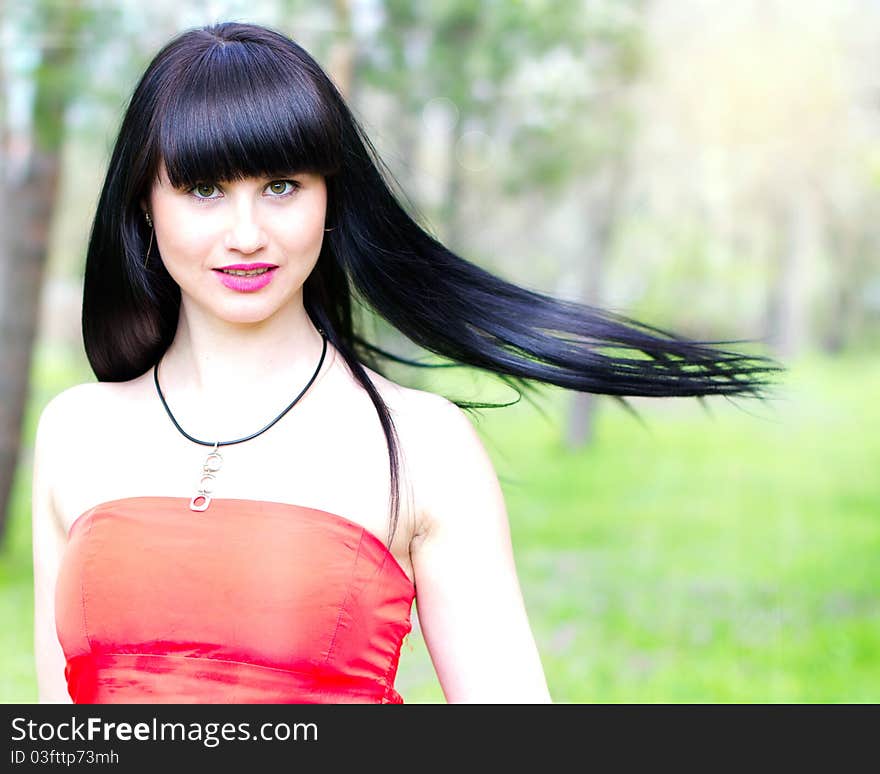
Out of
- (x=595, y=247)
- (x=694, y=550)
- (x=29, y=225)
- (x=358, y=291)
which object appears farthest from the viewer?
(x=595, y=247)

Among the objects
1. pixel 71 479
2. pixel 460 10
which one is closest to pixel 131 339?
pixel 71 479

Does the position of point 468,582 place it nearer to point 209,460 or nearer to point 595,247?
point 209,460

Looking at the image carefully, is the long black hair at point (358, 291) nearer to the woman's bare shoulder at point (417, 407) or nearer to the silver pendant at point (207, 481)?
the woman's bare shoulder at point (417, 407)

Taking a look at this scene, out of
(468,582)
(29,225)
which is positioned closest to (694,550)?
(29,225)

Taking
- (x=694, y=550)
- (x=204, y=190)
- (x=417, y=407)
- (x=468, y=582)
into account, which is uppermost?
(x=204, y=190)

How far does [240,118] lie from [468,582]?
2.41 ft

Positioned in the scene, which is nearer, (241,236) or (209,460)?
(241,236)

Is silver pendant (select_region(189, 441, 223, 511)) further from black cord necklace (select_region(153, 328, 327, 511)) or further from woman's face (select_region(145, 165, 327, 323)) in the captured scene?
woman's face (select_region(145, 165, 327, 323))

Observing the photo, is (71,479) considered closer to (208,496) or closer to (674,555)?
(208,496)

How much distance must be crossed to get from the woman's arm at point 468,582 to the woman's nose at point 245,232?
0.39m

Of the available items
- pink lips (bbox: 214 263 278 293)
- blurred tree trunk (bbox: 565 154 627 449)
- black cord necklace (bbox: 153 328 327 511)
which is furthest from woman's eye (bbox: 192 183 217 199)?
blurred tree trunk (bbox: 565 154 627 449)

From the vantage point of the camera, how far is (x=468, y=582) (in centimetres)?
177

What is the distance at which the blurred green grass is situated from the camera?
524cm
